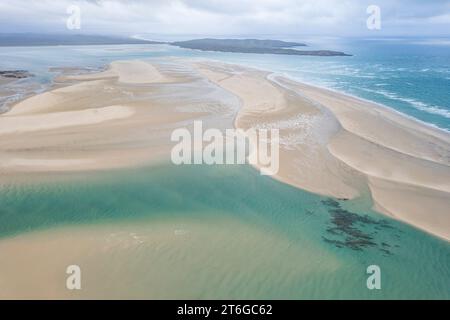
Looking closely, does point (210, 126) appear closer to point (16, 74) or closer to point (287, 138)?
point (287, 138)

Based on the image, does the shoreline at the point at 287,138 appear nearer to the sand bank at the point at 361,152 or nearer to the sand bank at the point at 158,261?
the sand bank at the point at 361,152

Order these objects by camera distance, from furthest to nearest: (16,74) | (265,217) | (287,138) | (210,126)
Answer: (16,74) < (210,126) < (287,138) < (265,217)

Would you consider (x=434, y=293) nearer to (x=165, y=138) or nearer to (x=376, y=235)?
(x=376, y=235)

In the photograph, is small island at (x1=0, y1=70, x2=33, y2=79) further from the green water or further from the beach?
the green water

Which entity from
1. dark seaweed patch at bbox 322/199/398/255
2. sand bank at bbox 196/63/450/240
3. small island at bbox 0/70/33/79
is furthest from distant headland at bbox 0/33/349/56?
dark seaweed patch at bbox 322/199/398/255

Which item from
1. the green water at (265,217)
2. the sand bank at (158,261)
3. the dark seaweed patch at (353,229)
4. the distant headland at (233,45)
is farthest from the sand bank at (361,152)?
the distant headland at (233,45)

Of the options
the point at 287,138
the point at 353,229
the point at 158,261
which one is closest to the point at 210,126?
the point at 287,138

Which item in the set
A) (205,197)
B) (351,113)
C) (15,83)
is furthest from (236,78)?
(205,197)
